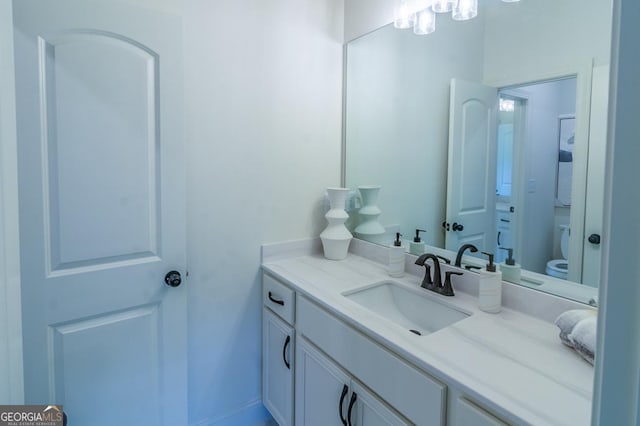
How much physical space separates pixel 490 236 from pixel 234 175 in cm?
121

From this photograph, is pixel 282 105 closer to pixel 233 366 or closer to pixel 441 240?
pixel 441 240

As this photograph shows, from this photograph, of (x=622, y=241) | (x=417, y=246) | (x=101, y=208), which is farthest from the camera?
(x=417, y=246)

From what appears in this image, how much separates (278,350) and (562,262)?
126 centimetres

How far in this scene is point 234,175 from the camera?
1.68m

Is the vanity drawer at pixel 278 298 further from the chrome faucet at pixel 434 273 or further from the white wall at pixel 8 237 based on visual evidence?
the white wall at pixel 8 237

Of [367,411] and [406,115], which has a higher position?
[406,115]

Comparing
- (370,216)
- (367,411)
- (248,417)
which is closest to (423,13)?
(370,216)

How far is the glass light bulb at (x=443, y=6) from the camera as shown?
4.96 ft

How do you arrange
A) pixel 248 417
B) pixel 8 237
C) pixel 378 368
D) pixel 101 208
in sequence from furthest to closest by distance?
pixel 248 417 < pixel 101 208 < pixel 378 368 < pixel 8 237

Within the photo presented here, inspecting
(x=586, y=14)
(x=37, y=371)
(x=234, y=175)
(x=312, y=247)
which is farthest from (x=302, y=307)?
(x=586, y=14)

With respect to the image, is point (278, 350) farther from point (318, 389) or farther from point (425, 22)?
point (425, 22)

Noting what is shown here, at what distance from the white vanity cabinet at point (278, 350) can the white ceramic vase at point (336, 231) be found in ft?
1.22

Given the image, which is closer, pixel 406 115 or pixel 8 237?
pixel 8 237

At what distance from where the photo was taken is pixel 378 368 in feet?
3.52
